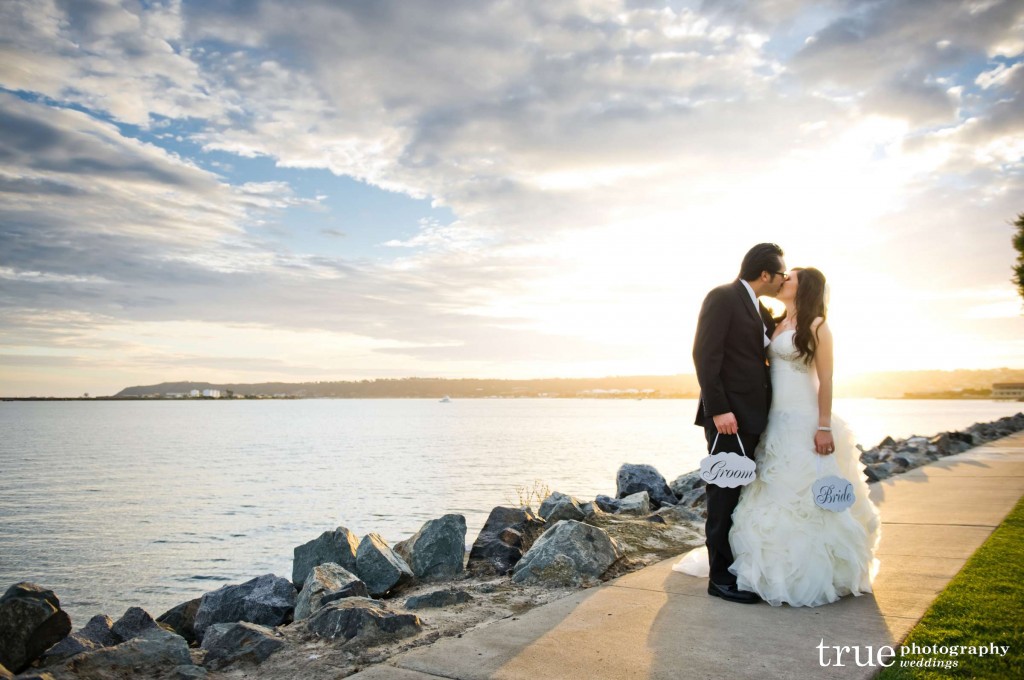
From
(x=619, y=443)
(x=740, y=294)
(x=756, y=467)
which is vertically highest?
(x=740, y=294)

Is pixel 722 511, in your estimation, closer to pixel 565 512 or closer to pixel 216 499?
pixel 565 512

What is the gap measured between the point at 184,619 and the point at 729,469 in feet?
20.0

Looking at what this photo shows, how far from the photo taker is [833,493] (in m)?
5.13

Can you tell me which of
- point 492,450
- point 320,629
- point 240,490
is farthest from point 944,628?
point 492,450

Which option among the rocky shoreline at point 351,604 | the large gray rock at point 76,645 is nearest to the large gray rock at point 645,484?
the rocky shoreline at point 351,604

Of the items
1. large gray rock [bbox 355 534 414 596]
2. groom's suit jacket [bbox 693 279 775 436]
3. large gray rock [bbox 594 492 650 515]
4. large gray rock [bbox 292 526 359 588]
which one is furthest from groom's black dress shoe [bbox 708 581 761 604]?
large gray rock [bbox 594 492 650 515]

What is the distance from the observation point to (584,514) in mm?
9422

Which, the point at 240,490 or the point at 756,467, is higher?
the point at 756,467

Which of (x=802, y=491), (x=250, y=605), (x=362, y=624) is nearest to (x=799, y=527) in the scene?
(x=802, y=491)

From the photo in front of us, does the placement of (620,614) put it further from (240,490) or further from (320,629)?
(240,490)

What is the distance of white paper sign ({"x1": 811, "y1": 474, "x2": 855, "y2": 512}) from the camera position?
5.10 meters

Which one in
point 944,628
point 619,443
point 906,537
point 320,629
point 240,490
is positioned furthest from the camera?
point 619,443

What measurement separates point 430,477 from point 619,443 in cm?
2258

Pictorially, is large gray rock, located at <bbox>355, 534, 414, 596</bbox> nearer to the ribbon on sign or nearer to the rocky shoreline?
the rocky shoreline
